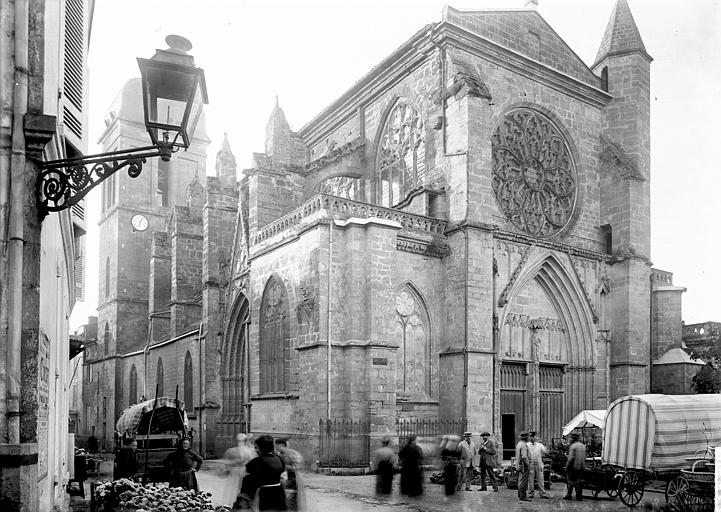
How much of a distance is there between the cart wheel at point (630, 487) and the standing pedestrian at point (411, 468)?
153 inches

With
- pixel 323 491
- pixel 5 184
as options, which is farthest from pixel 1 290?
pixel 323 491

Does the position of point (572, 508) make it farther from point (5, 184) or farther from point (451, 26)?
point (451, 26)

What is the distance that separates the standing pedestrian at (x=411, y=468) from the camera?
1084 centimetres

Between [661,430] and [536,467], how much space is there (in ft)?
9.64

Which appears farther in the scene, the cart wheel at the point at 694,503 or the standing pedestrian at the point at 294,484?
the cart wheel at the point at 694,503

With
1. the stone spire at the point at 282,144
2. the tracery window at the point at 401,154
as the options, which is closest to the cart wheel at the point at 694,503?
the tracery window at the point at 401,154

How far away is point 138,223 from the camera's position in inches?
1719

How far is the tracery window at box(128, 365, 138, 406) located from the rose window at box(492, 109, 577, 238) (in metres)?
22.5

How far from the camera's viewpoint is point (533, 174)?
79.0 ft

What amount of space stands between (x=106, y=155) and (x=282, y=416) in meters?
16.2

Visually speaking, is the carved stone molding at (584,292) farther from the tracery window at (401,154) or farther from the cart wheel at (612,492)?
the cart wheel at (612,492)

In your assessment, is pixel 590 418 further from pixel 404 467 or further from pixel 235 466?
pixel 235 466

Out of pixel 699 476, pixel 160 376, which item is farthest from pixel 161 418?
pixel 160 376

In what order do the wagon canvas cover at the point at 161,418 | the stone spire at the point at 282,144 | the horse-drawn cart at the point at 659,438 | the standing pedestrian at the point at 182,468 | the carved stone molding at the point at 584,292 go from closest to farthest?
1. the standing pedestrian at the point at 182,468
2. the horse-drawn cart at the point at 659,438
3. the wagon canvas cover at the point at 161,418
4. the carved stone molding at the point at 584,292
5. the stone spire at the point at 282,144
